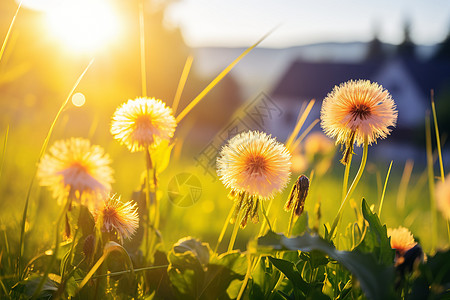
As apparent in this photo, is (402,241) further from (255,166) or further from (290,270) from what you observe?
(255,166)

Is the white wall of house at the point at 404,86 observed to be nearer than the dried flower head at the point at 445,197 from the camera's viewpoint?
No

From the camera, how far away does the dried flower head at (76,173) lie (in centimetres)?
82

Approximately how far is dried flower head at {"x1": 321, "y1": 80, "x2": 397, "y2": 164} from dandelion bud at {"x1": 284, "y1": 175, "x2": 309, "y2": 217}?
0.52 feet

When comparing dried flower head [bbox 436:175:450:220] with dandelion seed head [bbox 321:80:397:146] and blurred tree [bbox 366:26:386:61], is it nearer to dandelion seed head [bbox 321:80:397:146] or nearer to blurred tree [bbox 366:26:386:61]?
dandelion seed head [bbox 321:80:397:146]

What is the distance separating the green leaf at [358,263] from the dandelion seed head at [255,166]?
7.4 inches

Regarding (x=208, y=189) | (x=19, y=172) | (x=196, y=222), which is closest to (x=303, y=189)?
(x=196, y=222)

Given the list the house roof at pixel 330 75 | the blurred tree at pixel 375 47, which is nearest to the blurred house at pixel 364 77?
the house roof at pixel 330 75

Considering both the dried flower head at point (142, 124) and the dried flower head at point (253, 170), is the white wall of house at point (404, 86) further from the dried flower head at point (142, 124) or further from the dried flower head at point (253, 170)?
the dried flower head at point (142, 124)

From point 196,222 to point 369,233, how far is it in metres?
2.18

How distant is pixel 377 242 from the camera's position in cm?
112

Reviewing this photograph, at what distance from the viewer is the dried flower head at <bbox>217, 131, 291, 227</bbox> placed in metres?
1.07

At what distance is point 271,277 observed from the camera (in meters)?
1.24

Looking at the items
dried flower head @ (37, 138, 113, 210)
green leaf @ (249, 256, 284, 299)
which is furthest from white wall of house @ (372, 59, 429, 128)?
dried flower head @ (37, 138, 113, 210)

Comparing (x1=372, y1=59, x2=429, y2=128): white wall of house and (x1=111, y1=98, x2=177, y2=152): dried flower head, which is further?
(x1=372, y1=59, x2=429, y2=128): white wall of house
